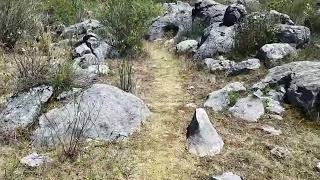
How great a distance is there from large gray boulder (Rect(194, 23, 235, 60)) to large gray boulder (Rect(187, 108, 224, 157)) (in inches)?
131

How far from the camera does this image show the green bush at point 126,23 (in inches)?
352

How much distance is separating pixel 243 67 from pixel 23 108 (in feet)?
12.0

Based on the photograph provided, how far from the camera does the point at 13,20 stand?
830cm

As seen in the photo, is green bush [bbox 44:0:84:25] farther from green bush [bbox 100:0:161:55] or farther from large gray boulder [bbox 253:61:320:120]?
large gray boulder [bbox 253:61:320:120]

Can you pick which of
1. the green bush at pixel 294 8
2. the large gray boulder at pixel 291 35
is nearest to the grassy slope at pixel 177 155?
the large gray boulder at pixel 291 35

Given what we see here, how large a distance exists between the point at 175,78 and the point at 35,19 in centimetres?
316

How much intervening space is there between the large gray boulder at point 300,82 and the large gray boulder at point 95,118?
78.6 inches

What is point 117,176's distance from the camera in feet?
15.0

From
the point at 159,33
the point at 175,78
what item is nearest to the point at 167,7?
the point at 159,33

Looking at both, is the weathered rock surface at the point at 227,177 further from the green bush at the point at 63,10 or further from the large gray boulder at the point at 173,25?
the green bush at the point at 63,10

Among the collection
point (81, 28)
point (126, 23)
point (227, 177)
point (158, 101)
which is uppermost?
point (126, 23)

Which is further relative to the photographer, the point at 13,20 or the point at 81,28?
the point at 81,28

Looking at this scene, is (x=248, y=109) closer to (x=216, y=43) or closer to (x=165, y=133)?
(x=165, y=133)

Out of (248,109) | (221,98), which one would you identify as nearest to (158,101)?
(221,98)
